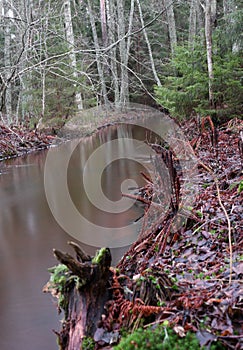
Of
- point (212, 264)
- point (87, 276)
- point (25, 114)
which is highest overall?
point (25, 114)

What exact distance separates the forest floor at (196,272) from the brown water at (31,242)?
0.59m

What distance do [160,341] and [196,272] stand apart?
918 millimetres

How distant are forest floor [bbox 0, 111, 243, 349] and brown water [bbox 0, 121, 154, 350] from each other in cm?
59

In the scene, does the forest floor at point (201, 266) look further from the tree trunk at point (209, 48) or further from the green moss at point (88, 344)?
the tree trunk at point (209, 48)

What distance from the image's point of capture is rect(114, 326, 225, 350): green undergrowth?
1754 mm

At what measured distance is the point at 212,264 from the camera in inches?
107

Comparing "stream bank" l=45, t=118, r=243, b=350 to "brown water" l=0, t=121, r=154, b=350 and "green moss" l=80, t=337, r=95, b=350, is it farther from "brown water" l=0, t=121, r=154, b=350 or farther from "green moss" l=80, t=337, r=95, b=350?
"brown water" l=0, t=121, r=154, b=350

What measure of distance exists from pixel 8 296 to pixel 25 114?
47.2 ft

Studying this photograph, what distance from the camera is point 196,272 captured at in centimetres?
263

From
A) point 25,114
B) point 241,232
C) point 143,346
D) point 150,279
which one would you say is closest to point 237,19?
point 241,232

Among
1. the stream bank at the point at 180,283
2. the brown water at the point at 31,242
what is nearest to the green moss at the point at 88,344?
the stream bank at the point at 180,283

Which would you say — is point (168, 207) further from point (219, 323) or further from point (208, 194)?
point (219, 323)

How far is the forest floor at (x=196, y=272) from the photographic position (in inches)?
76.1

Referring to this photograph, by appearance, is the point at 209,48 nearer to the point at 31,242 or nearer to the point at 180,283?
the point at 31,242
